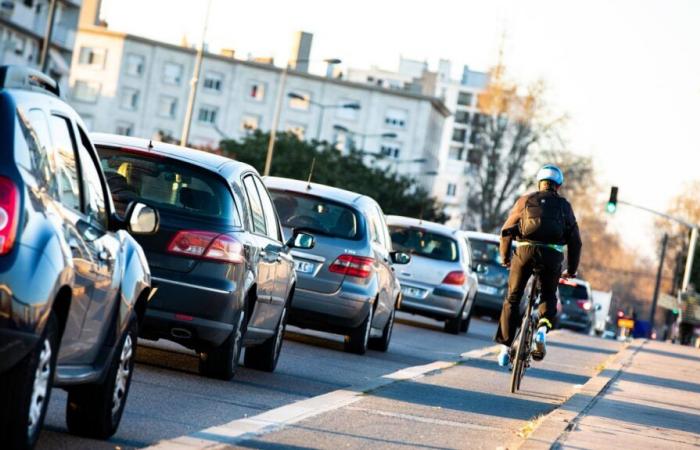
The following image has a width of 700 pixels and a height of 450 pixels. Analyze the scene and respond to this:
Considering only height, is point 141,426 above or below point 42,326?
below

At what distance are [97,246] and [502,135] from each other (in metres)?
95.3

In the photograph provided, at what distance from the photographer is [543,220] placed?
14.8 metres

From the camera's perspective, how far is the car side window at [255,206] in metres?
13.4

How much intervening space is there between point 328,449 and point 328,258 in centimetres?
859

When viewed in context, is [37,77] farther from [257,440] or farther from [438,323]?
[438,323]

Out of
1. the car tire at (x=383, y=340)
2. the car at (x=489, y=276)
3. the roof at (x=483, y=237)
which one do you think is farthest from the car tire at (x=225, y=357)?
the car at (x=489, y=276)

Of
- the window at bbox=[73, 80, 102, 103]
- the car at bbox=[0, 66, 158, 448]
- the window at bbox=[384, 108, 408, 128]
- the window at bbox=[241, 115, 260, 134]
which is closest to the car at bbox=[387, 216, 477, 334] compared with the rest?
the car at bbox=[0, 66, 158, 448]

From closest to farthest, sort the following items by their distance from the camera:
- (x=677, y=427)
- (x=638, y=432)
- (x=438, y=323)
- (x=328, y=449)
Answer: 1. (x=328, y=449)
2. (x=638, y=432)
3. (x=677, y=427)
4. (x=438, y=323)

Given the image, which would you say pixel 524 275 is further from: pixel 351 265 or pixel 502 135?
pixel 502 135

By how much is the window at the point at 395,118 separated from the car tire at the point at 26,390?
13685 centimetres

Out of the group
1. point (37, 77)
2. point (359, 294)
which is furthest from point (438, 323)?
point (37, 77)

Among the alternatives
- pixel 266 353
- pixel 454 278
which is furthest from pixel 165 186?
pixel 454 278

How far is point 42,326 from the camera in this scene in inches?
269

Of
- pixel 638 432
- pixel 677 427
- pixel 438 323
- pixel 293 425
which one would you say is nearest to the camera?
pixel 293 425
